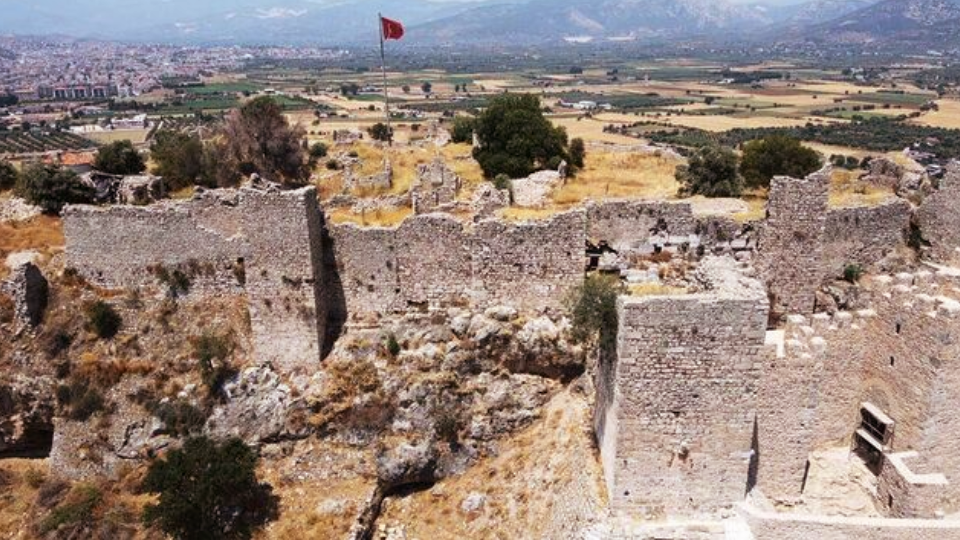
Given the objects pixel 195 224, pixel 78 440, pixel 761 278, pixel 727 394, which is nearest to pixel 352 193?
pixel 195 224

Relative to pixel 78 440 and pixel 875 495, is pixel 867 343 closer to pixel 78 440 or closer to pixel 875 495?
pixel 875 495

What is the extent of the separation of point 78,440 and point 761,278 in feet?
67.5

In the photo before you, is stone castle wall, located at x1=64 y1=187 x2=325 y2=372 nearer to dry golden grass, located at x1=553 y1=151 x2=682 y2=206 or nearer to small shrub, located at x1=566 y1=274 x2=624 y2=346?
small shrub, located at x1=566 y1=274 x2=624 y2=346

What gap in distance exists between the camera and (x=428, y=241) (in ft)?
70.0

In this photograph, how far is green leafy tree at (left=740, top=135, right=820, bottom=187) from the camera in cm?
3133

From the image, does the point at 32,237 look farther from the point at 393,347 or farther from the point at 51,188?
the point at 393,347

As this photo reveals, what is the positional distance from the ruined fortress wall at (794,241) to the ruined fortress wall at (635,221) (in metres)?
2.43

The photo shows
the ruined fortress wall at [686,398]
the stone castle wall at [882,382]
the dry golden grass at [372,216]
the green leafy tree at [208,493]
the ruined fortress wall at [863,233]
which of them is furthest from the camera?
the dry golden grass at [372,216]

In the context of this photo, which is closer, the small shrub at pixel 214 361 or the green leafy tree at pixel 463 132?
the small shrub at pixel 214 361

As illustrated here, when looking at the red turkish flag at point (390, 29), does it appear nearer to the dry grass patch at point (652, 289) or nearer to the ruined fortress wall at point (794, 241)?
the ruined fortress wall at point (794, 241)

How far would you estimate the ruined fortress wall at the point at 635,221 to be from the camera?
22.0 m

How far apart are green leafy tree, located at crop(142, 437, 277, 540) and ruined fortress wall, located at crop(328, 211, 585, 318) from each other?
5447 millimetres

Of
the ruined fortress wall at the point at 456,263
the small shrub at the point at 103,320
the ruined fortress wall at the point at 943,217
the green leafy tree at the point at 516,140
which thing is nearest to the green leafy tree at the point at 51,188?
the small shrub at the point at 103,320

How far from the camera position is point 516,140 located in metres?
34.4
